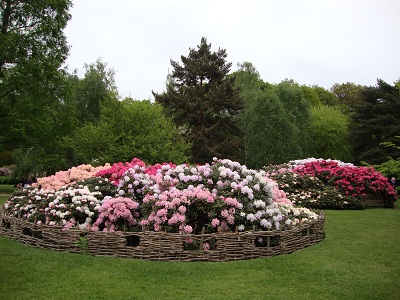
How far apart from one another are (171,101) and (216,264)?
1050 inches

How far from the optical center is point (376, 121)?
33.6 metres

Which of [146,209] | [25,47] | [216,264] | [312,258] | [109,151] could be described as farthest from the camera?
[25,47]

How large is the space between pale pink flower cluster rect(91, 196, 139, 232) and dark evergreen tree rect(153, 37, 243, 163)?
2375 cm

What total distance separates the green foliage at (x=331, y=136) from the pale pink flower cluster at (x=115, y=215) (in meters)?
33.9

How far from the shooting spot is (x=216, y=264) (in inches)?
243

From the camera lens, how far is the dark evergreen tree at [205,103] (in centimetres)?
3189

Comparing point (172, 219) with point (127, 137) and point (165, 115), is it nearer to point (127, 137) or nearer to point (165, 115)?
point (127, 137)

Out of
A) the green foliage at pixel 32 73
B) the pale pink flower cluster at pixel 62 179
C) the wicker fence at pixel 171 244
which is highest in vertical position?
the green foliage at pixel 32 73

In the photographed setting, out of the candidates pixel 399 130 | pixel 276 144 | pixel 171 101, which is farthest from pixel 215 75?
pixel 399 130

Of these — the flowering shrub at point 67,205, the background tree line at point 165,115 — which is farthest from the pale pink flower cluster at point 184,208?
the background tree line at point 165,115

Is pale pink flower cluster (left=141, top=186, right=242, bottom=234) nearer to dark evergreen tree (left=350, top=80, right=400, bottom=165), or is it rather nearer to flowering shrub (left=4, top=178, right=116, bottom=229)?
flowering shrub (left=4, top=178, right=116, bottom=229)

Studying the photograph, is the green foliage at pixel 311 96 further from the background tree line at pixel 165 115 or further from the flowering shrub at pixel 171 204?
the flowering shrub at pixel 171 204

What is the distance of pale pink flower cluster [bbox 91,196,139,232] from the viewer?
7188 millimetres

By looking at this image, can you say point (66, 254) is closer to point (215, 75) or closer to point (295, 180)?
point (295, 180)
